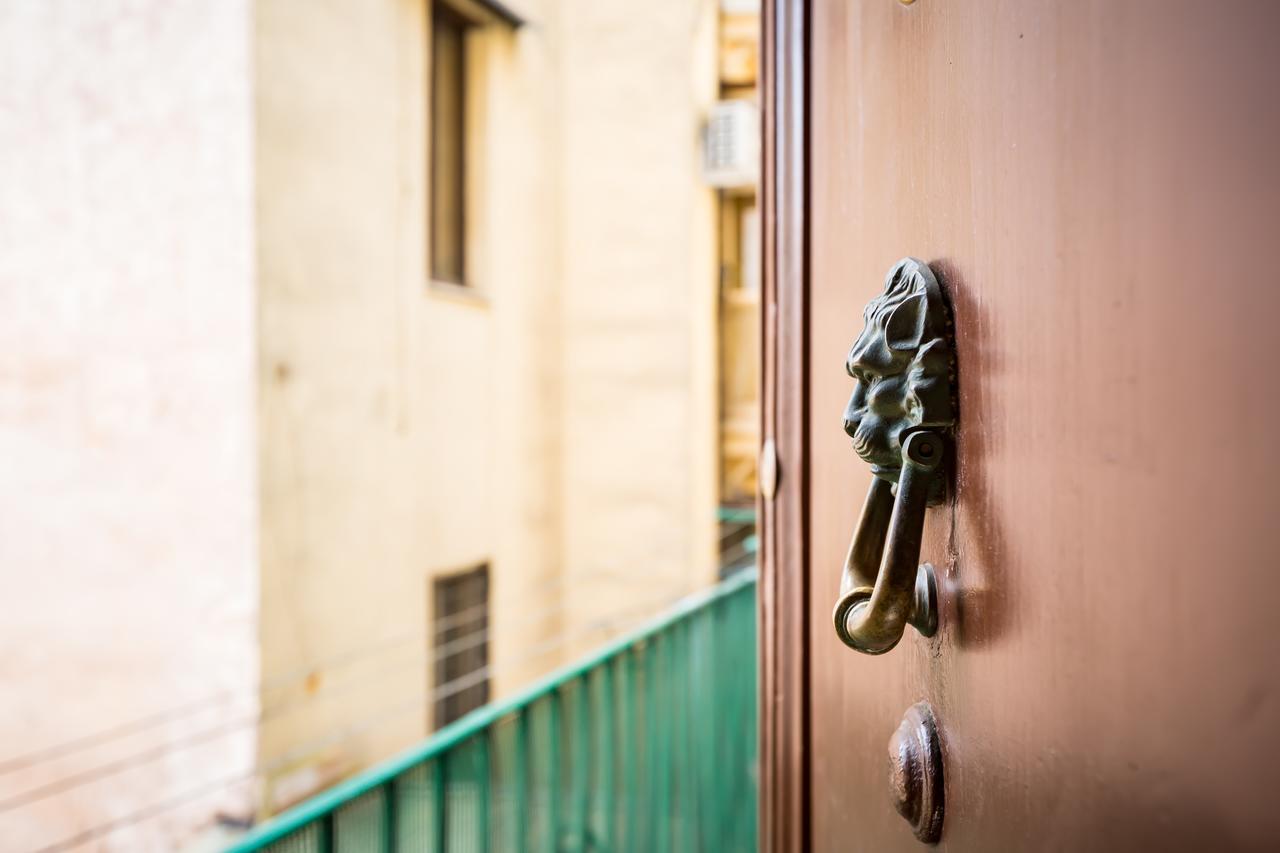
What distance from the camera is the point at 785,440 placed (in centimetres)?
100

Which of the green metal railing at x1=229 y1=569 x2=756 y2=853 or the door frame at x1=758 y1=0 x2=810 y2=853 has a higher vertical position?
the door frame at x1=758 y1=0 x2=810 y2=853

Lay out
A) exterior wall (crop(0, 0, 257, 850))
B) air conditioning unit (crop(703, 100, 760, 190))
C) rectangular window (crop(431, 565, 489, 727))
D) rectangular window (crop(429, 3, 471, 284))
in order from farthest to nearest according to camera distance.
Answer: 1. air conditioning unit (crop(703, 100, 760, 190))
2. rectangular window (crop(429, 3, 471, 284))
3. rectangular window (crop(431, 565, 489, 727))
4. exterior wall (crop(0, 0, 257, 850))

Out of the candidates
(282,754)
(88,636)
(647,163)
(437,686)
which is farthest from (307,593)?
(647,163)

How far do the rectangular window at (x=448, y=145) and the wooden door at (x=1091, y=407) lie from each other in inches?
216

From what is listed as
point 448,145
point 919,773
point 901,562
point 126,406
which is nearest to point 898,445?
point 901,562

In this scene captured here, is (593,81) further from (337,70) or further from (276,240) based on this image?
(276,240)

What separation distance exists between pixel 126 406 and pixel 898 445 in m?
4.55

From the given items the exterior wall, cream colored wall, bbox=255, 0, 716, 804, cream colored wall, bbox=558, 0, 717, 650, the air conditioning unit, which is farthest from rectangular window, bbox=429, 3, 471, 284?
A: the exterior wall

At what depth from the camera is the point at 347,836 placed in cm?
163

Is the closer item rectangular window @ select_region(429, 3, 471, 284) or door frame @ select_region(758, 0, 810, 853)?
door frame @ select_region(758, 0, 810, 853)

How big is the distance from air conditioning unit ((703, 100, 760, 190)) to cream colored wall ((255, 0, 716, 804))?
0.13 metres

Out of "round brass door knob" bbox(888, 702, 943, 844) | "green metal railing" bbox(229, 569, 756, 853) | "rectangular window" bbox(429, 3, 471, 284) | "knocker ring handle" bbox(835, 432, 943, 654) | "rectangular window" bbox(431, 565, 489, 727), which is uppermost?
"rectangular window" bbox(429, 3, 471, 284)

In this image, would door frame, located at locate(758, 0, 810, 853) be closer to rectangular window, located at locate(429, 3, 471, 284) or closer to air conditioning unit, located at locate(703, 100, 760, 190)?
rectangular window, located at locate(429, 3, 471, 284)

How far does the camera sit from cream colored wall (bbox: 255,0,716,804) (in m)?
4.42
